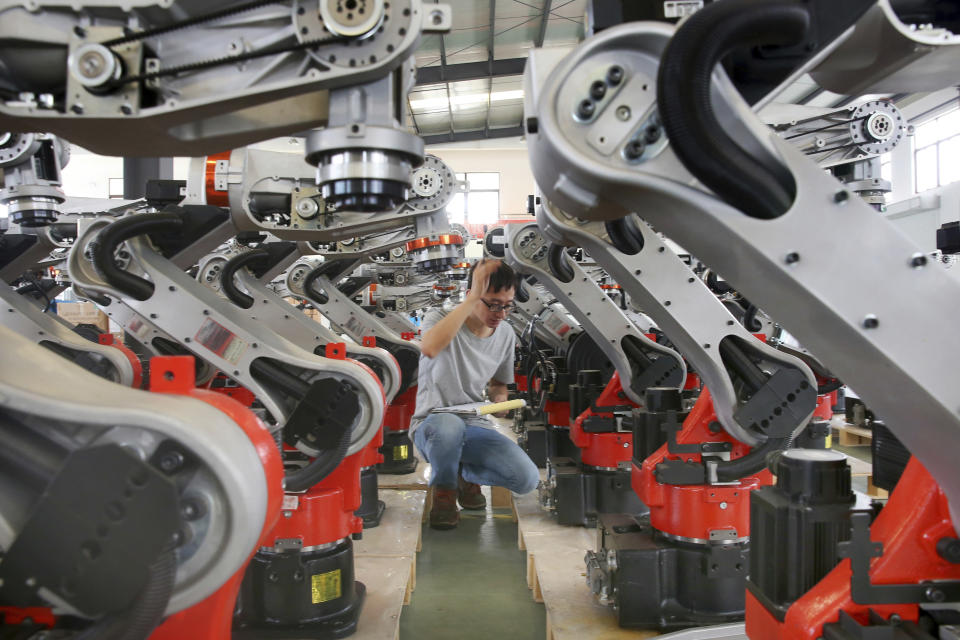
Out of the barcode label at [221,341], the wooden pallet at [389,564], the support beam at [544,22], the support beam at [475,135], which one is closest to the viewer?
the wooden pallet at [389,564]

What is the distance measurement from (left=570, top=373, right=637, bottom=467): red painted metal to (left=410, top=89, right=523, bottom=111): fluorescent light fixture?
41.7 ft

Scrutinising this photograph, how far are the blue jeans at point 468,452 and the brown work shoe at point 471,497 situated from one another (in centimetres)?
81

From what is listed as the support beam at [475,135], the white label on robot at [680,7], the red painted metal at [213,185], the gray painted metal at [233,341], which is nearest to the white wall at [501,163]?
the support beam at [475,135]

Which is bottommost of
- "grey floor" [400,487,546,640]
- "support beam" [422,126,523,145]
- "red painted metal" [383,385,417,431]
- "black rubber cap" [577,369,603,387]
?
"grey floor" [400,487,546,640]

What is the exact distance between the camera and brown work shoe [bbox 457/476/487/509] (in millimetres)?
5555

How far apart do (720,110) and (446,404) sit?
3665 mm

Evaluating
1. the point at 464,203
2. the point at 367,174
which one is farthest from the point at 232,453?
the point at 464,203

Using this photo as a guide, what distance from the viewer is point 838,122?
4.12 metres

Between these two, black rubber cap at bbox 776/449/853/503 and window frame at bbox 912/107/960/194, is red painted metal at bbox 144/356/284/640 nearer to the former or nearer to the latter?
black rubber cap at bbox 776/449/853/503

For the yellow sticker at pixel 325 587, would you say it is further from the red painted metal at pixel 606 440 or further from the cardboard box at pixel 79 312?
the cardboard box at pixel 79 312

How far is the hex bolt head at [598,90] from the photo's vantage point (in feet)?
4.55

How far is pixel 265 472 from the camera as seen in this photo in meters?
1.54

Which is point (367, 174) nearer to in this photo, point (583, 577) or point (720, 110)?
point (720, 110)

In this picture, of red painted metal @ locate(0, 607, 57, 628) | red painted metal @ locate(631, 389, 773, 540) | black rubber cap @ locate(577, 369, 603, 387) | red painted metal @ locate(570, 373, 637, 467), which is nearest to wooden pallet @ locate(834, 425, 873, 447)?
black rubber cap @ locate(577, 369, 603, 387)
